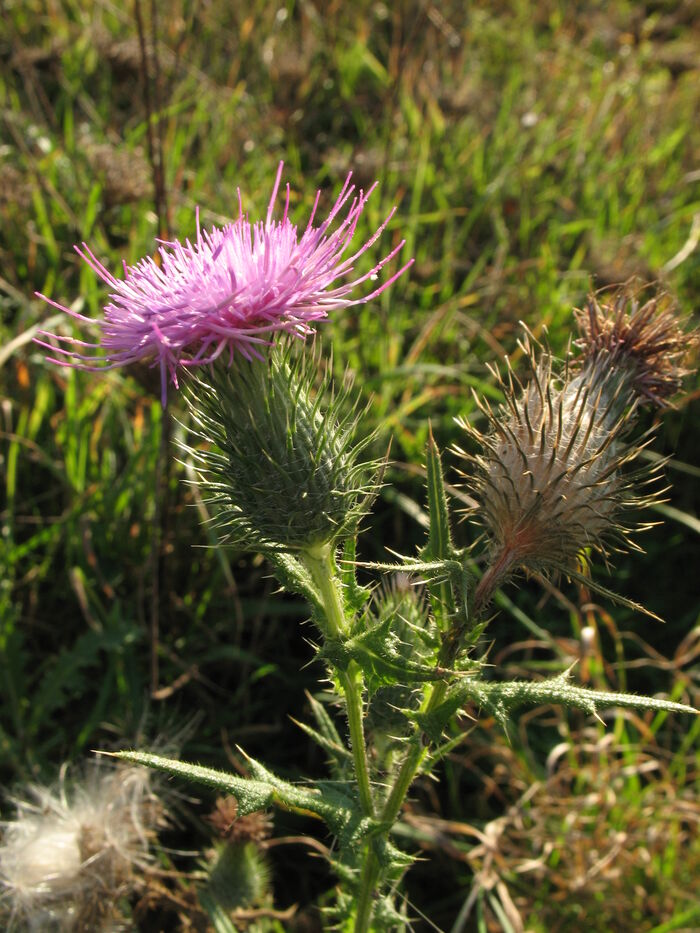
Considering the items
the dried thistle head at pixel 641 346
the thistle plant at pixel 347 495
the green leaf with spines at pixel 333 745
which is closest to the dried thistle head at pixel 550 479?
the thistle plant at pixel 347 495

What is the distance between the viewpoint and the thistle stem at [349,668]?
1.48 meters

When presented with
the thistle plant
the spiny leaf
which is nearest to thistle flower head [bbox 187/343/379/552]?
the thistle plant

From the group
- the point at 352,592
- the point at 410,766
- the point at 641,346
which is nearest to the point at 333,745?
the point at 410,766

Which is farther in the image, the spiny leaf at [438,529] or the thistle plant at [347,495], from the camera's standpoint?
the spiny leaf at [438,529]

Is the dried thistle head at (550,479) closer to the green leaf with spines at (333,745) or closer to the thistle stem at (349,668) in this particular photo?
the thistle stem at (349,668)

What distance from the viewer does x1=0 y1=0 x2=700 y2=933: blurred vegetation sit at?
2561 mm

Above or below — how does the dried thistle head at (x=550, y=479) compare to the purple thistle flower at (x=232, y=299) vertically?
below

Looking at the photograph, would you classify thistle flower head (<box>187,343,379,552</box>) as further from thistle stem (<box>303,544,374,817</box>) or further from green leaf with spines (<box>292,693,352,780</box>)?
green leaf with spines (<box>292,693,352,780</box>)

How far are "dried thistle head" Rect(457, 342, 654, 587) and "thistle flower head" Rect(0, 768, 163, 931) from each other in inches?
50.2

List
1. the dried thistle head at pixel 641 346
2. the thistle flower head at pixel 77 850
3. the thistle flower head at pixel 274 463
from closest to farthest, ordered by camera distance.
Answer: the thistle flower head at pixel 274 463, the dried thistle head at pixel 641 346, the thistle flower head at pixel 77 850

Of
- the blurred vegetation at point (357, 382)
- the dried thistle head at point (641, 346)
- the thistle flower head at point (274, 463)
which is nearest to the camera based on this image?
the thistle flower head at point (274, 463)

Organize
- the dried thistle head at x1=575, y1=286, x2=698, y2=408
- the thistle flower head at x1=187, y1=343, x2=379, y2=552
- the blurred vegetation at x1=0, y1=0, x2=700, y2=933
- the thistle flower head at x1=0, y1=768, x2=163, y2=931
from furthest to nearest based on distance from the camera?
the blurred vegetation at x1=0, y1=0, x2=700, y2=933 < the thistle flower head at x1=0, y1=768, x2=163, y2=931 < the dried thistle head at x1=575, y1=286, x2=698, y2=408 < the thistle flower head at x1=187, y1=343, x2=379, y2=552

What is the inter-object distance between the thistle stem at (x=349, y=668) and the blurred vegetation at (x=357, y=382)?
1.17 feet

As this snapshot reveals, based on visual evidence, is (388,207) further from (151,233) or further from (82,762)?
(82,762)
